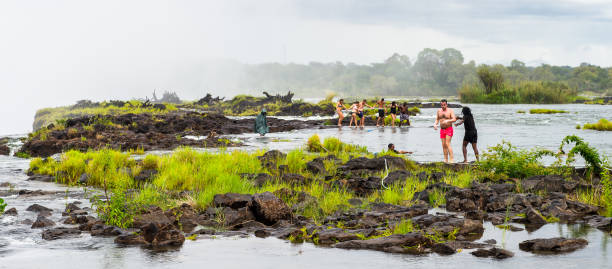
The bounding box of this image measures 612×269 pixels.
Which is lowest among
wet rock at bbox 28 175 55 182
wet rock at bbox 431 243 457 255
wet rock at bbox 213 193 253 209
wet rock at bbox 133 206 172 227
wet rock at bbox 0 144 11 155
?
wet rock at bbox 0 144 11 155

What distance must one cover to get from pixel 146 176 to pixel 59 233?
248 inches

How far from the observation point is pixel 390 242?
27.7 feet

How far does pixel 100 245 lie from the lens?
893cm

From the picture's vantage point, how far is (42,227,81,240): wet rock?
30.9 ft

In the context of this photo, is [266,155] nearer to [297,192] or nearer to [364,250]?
[297,192]

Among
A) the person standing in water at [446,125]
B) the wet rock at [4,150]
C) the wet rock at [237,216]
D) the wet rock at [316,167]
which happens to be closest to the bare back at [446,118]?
the person standing in water at [446,125]

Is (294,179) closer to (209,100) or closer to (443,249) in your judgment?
(443,249)

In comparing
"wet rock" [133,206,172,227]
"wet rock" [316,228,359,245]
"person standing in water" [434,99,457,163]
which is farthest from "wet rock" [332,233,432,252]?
"person standing in water" [434,99,457,163]

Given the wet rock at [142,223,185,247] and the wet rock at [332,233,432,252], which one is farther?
the wet rock at [142,223,185,247]

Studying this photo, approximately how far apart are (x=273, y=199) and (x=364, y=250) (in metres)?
2.54

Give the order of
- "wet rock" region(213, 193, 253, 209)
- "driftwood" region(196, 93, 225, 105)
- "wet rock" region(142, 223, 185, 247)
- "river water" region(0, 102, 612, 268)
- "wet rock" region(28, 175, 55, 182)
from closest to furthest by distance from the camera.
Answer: "river water" region(0, 102, 612, 268) → "wet rock" region(142, 223, 185, 247) → "wet rock" region(213, 193, 253, 209) → "wet rock" region(28, 175, 55, 182) → "driftwood" region(196, 93, 225, 105)

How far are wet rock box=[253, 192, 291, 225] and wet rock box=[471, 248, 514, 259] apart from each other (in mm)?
3612

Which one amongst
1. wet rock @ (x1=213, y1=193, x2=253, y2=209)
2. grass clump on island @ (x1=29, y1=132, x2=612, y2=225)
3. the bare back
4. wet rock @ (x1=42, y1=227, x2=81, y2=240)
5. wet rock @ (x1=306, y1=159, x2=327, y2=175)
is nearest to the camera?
wet rock @ (x1=42, y1=227, x2=81, y2=240)

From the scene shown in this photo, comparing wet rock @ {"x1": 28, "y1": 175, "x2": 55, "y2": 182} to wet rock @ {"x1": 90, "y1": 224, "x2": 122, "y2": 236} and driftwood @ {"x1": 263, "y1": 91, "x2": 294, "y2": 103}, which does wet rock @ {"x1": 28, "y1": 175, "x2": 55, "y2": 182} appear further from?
driftwood @ {"x1": 263, "y1": 91, "x2": 294, "y2": 103}
